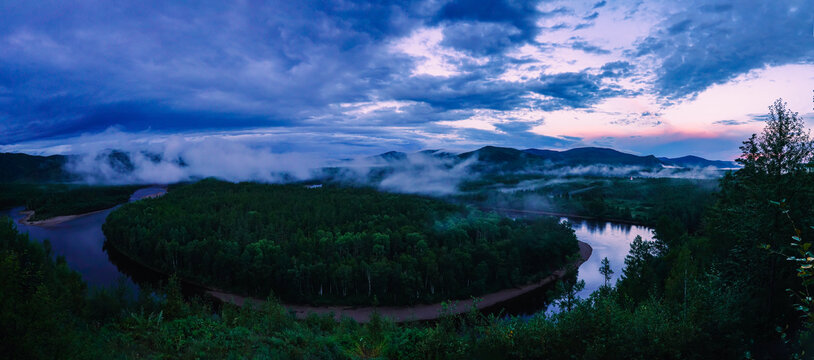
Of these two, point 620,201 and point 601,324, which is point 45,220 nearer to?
point 601,324

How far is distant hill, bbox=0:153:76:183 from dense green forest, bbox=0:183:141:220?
111 feet

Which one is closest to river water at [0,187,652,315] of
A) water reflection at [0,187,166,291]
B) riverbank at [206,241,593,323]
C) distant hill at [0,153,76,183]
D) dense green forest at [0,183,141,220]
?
water reflection at [0,187,166,291]

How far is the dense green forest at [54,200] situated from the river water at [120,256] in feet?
10.7

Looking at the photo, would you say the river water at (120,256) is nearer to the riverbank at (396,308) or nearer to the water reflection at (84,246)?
the water reflection at (84,246)

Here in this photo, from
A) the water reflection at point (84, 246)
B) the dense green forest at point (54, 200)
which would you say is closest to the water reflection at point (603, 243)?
the water reflection at point (84, 246)

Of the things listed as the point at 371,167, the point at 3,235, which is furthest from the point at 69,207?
the point at 371,167

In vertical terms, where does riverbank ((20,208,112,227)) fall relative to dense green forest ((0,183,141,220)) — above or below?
below

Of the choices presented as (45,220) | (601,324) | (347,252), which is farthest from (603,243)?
(45,220)

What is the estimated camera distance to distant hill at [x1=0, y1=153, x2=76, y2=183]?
394 ft

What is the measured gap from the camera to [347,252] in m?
40.7

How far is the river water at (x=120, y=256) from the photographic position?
36.0 metres

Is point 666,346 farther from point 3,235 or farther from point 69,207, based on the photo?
point 69,207

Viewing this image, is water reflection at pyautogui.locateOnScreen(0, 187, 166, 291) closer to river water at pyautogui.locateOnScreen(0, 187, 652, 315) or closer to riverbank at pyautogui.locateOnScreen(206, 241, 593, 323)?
river water at pyautogui.locateOnScreen(0, 187, 652, 315)

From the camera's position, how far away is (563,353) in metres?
7.77
